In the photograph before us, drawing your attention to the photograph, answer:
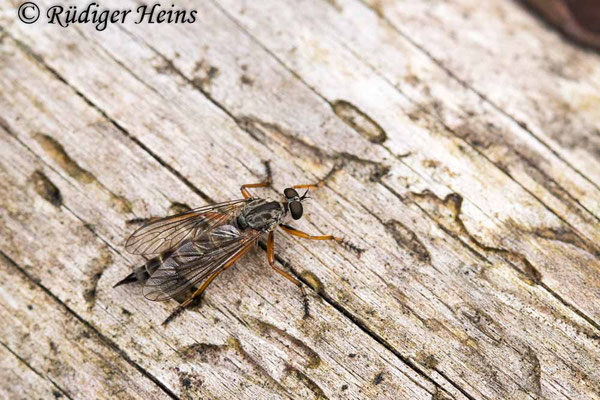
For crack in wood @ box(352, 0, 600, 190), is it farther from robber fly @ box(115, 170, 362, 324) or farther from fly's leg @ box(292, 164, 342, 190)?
robber fly @ box(115, 170, 362, 324)

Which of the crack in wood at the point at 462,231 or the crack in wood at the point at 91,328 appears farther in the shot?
the crack in wood at the point at 462,231

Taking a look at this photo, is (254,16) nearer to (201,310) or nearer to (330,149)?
(330,149)

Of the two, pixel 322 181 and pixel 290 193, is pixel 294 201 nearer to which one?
pixel 290 193

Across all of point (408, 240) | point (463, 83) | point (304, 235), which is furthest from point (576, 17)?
point (304, 235)

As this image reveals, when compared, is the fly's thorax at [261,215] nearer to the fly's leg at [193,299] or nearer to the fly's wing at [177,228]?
the fly's wing at [177,228]

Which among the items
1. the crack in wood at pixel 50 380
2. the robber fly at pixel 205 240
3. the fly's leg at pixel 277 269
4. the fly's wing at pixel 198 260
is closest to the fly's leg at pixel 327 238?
the robber fly at pixel 205 240

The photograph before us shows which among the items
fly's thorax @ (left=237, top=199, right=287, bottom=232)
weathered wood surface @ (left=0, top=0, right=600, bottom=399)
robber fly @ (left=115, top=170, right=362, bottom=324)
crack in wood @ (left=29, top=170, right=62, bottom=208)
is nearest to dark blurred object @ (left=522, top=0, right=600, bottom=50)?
weathered wood surface @ (left=0, top=0, right=600, bottom=399)
